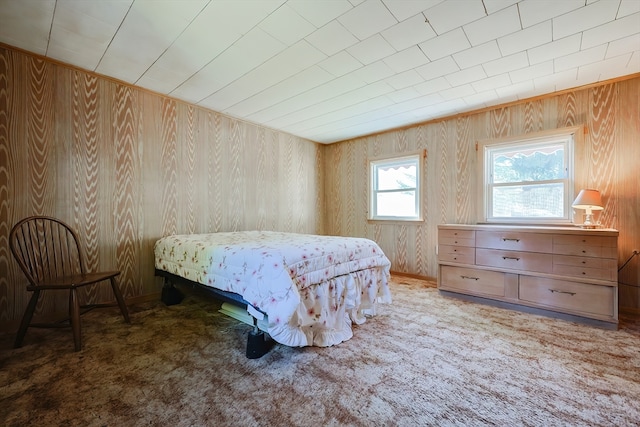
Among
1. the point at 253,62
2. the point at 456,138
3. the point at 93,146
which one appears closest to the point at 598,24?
the point at 456,138

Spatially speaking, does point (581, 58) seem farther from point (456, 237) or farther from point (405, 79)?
point (456, 237)

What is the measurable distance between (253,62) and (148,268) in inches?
95.9

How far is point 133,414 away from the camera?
4.20 ft

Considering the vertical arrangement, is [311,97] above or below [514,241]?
above

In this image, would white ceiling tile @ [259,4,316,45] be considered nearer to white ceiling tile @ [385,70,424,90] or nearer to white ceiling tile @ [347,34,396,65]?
white ceiling tile @ [347,34,396,65]

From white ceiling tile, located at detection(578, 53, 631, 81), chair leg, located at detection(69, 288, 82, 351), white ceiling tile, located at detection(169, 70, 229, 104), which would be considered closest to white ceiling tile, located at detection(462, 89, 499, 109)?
white ceiling tile, located at detection(578, 53, 631, 81)

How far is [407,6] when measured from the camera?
172 centimetres

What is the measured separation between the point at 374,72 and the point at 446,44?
2.10 ft

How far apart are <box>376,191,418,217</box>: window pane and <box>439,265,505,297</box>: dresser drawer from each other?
1172 millimetres

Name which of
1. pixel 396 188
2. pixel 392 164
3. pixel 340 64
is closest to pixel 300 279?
pixel 340 64

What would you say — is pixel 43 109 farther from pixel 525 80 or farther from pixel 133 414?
pixel 525 80

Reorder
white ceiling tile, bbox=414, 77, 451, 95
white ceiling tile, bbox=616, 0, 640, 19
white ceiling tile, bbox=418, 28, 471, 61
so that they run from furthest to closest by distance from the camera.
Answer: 1. white ceiling tile, bbox=414, 77, 451, 95
2. white ceiling tile, bbox=418, 28, 471, 61
3. white ceiling tile, bbox=616, 0, 640, 19

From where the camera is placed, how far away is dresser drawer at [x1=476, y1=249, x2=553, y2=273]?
2564mm

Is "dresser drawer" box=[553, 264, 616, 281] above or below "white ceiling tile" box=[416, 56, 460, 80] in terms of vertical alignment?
below
